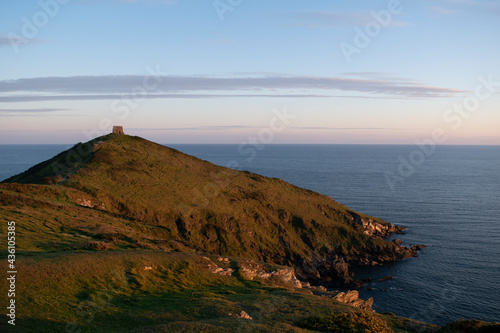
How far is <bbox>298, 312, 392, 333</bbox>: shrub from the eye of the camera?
27.9m

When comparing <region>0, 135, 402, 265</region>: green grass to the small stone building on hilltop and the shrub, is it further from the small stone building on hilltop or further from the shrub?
the shrub

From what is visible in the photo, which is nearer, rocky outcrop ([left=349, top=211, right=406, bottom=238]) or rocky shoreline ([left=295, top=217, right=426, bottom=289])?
rocky shoreline ([left=295, top=217, right=426, bottom=289])

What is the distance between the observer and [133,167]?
Result: 91000 mm

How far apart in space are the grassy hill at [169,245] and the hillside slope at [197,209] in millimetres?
339

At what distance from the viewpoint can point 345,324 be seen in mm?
28672

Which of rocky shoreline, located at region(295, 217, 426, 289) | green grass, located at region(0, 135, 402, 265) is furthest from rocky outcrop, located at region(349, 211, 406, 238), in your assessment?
green grass, located at region(0, 135, 402, 265)

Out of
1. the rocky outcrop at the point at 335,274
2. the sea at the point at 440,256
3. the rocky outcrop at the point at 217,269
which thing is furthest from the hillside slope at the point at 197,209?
the rocky outcrop at the point at 217,269

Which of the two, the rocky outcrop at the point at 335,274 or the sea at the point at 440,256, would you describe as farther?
the rocky outcrop at the point at 335,274

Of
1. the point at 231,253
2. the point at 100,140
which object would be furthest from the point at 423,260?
the point at 100,140

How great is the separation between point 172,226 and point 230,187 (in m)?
27.7

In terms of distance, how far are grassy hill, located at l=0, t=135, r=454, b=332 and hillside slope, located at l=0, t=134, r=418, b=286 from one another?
0.34m

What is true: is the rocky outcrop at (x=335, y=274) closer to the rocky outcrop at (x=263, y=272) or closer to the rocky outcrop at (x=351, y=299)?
the rocky outcrop at (x=351, y=299)

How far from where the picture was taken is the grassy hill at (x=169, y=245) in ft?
94.4

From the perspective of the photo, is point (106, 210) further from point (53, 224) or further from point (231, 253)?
point (231, 253)
